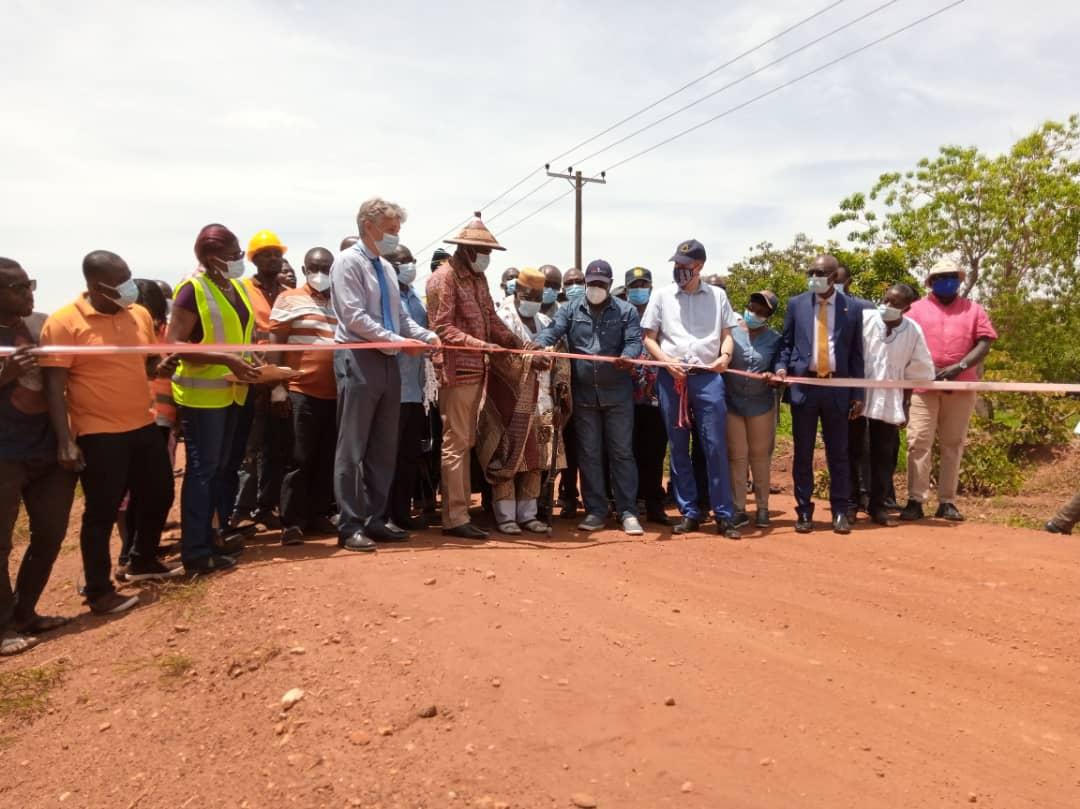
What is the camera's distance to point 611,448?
6.28 m

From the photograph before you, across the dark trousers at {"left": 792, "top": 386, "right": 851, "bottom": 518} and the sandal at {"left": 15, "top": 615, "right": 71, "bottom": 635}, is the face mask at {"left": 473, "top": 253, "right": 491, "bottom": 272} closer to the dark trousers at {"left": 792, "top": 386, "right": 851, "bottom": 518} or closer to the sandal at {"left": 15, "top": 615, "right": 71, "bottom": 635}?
the dark trousers at {"left": 792, "top": 386, "right": 851, "bottom": 518}

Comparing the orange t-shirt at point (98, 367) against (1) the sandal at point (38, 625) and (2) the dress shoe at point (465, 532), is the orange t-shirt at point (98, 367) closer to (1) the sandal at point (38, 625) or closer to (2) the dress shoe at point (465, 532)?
(1) the sandal at point (38, 625)

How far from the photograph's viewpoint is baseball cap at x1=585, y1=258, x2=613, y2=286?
615cm

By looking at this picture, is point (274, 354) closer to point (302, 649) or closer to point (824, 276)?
point (302, 649)

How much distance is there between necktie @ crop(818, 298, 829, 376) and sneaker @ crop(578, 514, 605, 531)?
2064 mm

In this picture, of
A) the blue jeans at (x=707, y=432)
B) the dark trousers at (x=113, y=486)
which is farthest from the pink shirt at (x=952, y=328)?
the dark trousers at (x=113, y=486)

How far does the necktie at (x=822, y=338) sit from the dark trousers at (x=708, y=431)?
84 centimetres

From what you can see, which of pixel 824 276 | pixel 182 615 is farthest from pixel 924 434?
pixel 182 615

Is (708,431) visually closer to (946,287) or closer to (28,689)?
(946,287)

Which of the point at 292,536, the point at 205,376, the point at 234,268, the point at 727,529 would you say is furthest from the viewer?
the point at 727,529

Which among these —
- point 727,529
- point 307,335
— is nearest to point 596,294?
point 727,529

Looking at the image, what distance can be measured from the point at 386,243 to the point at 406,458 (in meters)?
1.63

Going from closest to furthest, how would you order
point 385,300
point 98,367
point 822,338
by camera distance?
point 98,367, point 385,300, point 822,338

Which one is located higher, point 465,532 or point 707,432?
A: point 707,432
